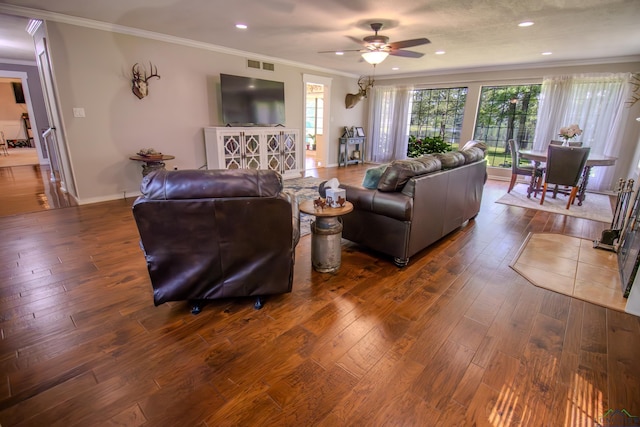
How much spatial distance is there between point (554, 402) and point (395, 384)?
736 millimetres

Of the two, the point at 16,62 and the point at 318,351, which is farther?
the point at 16,62

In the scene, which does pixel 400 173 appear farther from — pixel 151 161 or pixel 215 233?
pixel 151 161

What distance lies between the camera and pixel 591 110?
18.3 ft

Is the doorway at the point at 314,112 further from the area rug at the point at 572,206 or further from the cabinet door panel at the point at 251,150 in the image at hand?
the area rug at the point at 572,206

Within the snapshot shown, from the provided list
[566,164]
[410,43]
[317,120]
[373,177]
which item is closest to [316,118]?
[317,120]

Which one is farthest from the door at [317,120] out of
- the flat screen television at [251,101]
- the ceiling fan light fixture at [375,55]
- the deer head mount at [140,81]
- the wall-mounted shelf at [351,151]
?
the deer head mount at [140,81]

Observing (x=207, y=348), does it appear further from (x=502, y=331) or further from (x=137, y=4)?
(x=137, y=4)

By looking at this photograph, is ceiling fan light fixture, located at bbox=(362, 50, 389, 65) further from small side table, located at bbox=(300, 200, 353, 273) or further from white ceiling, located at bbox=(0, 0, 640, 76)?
small side table, located at bbox=(300, 200, 353, 273)

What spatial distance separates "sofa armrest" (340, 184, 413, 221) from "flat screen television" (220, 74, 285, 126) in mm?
3501

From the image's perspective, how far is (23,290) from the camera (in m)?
2.30

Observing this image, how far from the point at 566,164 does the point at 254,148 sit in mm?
4949

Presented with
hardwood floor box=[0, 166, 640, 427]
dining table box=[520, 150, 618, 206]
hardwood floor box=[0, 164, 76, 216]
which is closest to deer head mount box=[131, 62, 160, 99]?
hardwood floor box=[0, 164, 76, 216]

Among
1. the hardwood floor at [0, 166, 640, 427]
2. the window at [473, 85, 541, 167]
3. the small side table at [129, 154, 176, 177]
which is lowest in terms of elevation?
the hardwood floor at [0, 166, 640, 427]

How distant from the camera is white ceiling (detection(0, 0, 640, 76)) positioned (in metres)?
3.05
